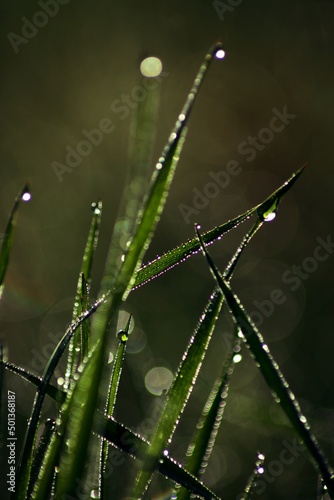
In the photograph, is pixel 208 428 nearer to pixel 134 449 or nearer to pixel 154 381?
pixel 134 449

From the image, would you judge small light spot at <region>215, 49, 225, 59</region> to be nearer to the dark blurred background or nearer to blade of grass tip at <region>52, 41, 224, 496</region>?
blade of grass tip at <region>52, 41, 224, 496</region>

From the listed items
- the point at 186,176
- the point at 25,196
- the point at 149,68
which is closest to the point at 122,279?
the point at 149,68

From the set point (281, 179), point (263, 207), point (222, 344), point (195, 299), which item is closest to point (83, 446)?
point (263, 207)

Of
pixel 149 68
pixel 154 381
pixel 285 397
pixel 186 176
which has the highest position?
pixel 186 176

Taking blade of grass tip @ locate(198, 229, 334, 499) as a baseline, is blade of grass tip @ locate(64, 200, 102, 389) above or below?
above

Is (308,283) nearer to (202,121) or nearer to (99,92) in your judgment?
(202,121)

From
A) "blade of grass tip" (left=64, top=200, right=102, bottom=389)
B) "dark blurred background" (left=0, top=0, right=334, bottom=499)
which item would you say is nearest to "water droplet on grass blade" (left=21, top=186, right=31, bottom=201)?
"blade of grass tip" (left=64, top=200, right=102, bottom=389)

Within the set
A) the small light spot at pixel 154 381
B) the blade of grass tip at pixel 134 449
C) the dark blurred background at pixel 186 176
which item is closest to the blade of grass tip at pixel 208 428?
the blade of grass tip at pixel 134 449

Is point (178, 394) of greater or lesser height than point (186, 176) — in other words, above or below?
below
